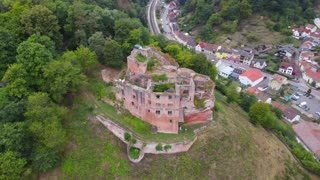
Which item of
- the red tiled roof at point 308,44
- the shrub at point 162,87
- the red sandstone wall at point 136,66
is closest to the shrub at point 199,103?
the shrub at point 162,87

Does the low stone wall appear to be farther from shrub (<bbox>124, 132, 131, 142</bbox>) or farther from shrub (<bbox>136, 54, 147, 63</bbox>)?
shrub (<bbox>136, 54, 147, 63</bbox>)

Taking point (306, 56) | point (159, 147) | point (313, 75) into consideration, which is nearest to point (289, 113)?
point (313, 75)

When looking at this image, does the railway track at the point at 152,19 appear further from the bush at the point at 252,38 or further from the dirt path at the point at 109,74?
the dirt path at the point at 109,74

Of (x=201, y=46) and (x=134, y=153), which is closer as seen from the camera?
(x=134, y=153)

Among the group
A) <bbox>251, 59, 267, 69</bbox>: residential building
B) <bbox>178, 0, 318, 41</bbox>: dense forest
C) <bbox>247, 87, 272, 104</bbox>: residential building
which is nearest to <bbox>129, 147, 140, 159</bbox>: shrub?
<bbox>247, 87, 272, 104</bbox>: residential building

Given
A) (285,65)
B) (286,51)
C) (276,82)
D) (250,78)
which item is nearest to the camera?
(276,82)

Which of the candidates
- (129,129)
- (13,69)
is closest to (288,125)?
(129,129)

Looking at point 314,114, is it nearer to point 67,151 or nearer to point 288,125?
Result: point 288,125

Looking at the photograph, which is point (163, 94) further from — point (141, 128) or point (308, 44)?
point (308, 44)
